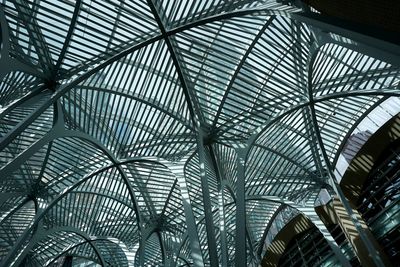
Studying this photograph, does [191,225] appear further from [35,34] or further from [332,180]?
[332,180]

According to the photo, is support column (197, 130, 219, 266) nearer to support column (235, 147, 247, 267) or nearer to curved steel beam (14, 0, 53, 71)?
support column (235, 147, 247, 267)

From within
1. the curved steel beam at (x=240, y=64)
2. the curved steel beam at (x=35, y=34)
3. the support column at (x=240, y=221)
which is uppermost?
the curved steel beam at (x=240, y=64)

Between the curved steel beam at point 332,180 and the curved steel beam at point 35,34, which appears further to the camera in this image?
the curved steel beam at point 332,180

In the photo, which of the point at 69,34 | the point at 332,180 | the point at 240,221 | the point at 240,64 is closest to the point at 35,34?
the point at 69,34

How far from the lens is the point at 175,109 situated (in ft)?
72.5

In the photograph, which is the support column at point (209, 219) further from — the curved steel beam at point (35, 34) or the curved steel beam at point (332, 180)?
the curved steel beam at point (35, 34)

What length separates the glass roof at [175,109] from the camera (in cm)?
1631

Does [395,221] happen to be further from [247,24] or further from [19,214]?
[19,214]

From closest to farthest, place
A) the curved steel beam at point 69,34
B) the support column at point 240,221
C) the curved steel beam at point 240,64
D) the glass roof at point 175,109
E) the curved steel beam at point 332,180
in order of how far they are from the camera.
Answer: the curved steel beam at point 69,34
the support column at point 240,221
the glass roof at point 175,109
the curved steel beam at point 240,64
the curved steel beam at point 332,180

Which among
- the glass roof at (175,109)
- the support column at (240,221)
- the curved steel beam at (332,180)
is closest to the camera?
the support column at (240,221)

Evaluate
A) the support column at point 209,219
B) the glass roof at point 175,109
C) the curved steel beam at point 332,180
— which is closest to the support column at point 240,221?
the glass roof at point 175,109

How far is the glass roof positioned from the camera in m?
16.3

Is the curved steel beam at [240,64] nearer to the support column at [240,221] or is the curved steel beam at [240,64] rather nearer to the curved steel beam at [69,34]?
the support column at [240,221]

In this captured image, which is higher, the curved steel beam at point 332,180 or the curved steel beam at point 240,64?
the curved steel beam at point 240,64
